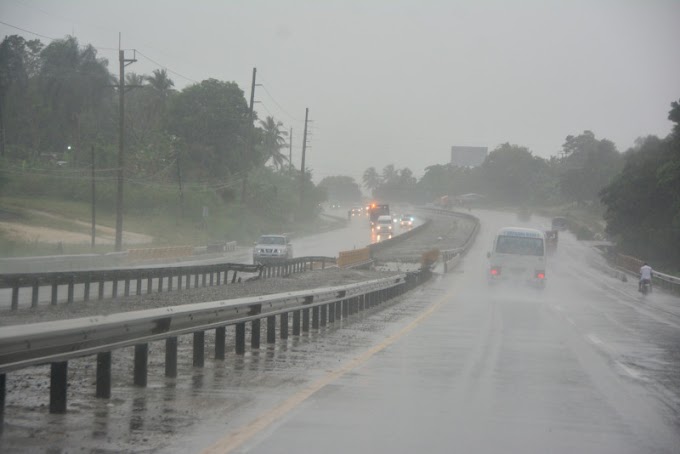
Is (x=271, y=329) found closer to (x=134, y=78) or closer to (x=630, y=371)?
(x=630, y=371)

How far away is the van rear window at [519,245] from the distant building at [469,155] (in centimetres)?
11404

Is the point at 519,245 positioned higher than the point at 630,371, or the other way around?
the point at 519,245

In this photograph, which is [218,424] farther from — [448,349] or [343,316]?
[343,316]

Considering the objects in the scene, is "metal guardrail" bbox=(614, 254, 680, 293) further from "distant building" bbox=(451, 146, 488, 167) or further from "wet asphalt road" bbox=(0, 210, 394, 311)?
"distant building" bbox=(451, 146, 488, 167)

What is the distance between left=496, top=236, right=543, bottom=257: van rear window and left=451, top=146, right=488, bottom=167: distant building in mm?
114041

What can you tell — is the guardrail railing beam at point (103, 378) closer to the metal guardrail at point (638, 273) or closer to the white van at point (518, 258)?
the white van at point (518, 258)

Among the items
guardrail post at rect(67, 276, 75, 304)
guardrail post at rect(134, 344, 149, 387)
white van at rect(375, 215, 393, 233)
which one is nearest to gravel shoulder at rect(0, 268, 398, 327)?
guardrail post at rect(67, 276, 75, 304)

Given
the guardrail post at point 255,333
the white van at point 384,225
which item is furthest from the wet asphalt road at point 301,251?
the guardrail post at point 255,333

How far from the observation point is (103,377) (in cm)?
930

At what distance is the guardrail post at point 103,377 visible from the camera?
A: 30.3ft

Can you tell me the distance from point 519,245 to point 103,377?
32.9 meters

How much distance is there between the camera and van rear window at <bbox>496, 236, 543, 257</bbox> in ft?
132

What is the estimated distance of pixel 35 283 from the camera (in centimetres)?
2127

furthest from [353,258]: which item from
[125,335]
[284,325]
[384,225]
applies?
[384,225]
